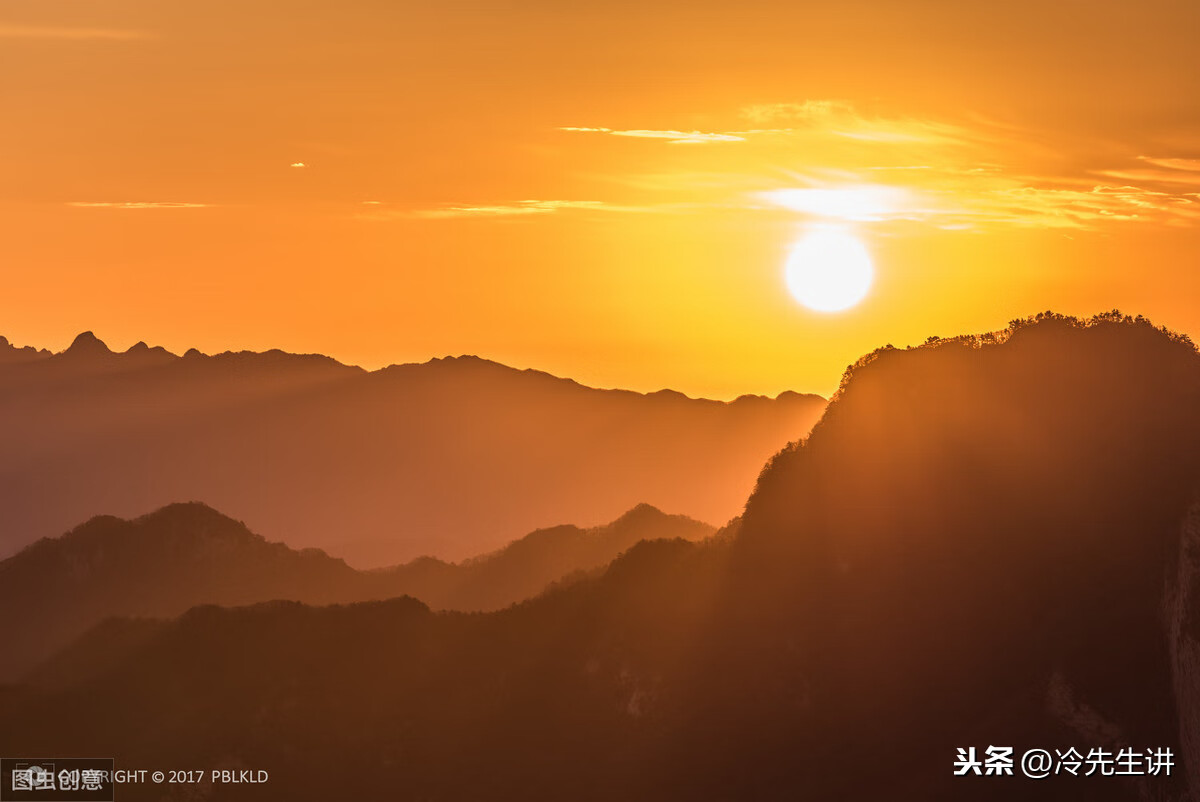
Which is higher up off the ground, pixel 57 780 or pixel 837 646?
pixel 837 646

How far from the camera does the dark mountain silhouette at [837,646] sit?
11206 centimetres

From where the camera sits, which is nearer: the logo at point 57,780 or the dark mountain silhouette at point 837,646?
the dark mountain silhouette at point 837,646

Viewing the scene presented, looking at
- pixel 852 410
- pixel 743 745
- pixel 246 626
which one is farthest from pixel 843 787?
pixel 246 626

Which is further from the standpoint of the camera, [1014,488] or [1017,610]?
[1014,488]

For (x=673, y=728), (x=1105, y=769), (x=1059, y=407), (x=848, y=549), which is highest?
(x=1059, y=407)

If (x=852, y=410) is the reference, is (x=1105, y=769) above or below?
below

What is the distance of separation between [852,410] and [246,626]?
6009cm

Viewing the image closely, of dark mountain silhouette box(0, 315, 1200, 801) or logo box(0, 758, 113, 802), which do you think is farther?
logo box(0, 758, 113, 802)

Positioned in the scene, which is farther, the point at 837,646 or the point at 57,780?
the point at 57,780

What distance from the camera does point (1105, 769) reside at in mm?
105188

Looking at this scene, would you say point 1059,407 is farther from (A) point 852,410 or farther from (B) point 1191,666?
(B) point 1191,666

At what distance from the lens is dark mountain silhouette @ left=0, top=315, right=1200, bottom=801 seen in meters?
112

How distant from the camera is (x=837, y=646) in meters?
125

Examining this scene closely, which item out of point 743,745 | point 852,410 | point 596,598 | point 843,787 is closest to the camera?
point 843,787
